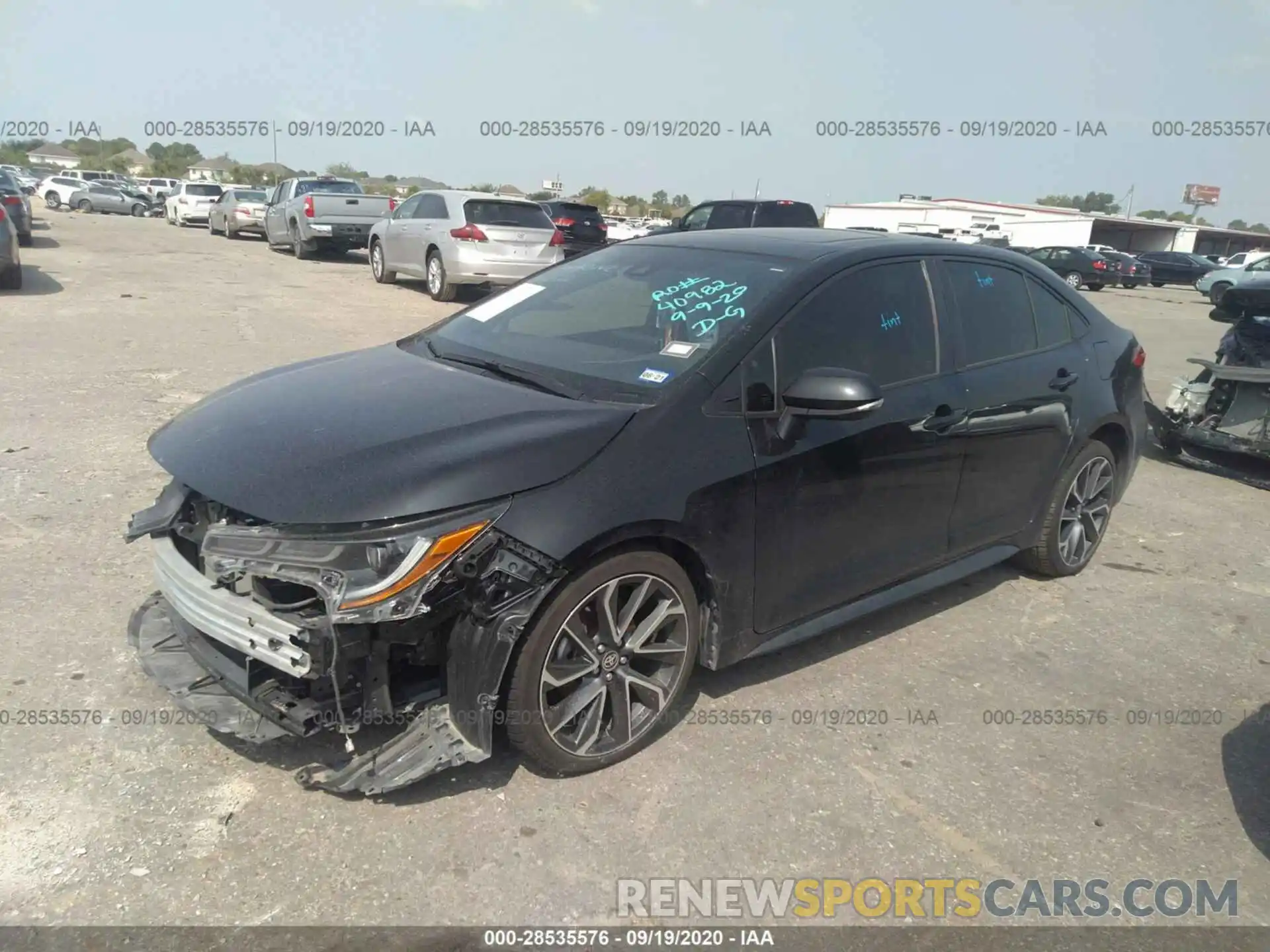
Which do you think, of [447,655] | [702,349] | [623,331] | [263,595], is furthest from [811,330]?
[263,595]

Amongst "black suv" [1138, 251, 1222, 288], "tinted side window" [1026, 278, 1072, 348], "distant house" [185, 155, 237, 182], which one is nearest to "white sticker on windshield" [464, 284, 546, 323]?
"tinted side window" [1026, 278, 1072, 348]

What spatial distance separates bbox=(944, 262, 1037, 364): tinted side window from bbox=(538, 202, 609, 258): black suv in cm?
1423

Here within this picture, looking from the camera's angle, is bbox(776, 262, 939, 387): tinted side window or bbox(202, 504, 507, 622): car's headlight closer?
bbox(202, 504, 507, 622): car's headlight

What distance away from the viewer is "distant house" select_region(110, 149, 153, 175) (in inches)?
3910

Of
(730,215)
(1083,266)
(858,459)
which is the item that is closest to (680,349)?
(858,459)

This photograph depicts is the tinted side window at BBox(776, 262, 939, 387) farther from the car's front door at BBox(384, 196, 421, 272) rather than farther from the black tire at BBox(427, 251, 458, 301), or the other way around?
the car's front door at BBox(384, 196, 421, 272)

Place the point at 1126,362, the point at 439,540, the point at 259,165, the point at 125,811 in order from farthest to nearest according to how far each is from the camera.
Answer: the point at 259,165
the point at 1126,362
the point at 125,811
the point at 439,540

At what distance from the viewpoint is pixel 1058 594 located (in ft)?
15.8

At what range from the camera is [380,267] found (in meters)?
16.4

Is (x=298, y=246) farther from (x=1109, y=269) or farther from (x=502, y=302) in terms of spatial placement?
(x=1109, y=269)

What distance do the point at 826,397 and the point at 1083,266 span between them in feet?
105

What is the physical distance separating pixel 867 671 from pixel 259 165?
9336 centimetres

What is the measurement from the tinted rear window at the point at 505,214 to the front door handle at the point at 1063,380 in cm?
1021

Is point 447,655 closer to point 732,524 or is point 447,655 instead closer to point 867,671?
point 732,524
